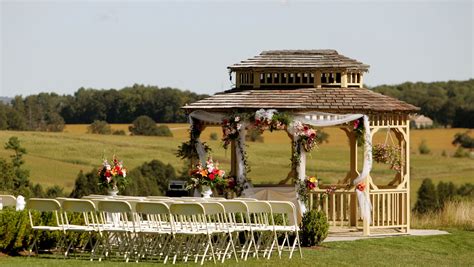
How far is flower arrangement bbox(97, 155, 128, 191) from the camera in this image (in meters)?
25.5

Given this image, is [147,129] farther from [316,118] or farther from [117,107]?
[316,118]

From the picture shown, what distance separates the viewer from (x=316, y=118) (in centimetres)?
2884

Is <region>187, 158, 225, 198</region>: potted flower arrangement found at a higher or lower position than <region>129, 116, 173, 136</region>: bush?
higher

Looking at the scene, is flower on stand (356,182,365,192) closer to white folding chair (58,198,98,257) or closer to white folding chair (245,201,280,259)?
white folding chair (245,201,280,259)

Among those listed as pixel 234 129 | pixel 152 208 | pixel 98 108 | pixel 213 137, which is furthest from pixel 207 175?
pixel 98 108

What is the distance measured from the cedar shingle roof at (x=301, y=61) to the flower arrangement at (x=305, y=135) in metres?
2.05

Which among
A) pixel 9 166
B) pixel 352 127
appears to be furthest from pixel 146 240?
pixel 9 166

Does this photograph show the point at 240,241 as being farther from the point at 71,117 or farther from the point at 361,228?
the point at 71,117

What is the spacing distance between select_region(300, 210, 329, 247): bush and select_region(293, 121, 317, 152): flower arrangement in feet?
9.05

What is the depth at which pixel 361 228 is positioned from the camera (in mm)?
30438

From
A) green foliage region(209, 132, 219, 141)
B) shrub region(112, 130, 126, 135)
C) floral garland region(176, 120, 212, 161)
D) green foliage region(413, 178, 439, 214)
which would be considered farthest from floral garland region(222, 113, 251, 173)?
green foliage region(209, 132, 219, 141)

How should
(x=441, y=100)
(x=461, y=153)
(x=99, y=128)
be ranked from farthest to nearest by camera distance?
(x=441, y=100), (x=99, y=128), (x=461, y=153)

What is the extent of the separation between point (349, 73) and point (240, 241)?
6.81 metres

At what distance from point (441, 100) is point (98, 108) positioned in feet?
70.9
